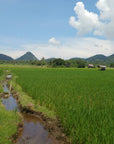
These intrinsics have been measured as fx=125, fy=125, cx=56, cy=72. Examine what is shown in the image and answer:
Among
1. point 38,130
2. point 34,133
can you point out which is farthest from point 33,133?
point 38,130

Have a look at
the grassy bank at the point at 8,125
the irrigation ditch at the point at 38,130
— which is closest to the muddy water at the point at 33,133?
the irrigation ditch at the point at 38,130

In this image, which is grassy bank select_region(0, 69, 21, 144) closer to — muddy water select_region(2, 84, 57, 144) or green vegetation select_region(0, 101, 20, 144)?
green vegetation select_region(0, 101, 20, 144)

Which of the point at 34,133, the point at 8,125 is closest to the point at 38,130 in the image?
the point at 34,133

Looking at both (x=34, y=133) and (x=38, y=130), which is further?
(x=38, y=130)

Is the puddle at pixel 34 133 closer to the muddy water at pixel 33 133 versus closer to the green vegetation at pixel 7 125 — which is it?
the muddy water at pixel 33 133

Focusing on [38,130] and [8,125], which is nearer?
[8,125]

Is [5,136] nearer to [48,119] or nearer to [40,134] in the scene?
[40,134]

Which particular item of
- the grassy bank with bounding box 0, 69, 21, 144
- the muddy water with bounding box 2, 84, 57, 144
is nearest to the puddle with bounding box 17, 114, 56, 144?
the muddy water with bounding box 2, 84, 57, 144

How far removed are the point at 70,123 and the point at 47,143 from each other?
112 centimetres

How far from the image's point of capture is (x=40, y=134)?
5.30 m

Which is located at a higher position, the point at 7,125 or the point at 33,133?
the point at 7,125

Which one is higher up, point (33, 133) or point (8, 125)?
point (8, 125)

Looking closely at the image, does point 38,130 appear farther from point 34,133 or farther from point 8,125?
point 8,125

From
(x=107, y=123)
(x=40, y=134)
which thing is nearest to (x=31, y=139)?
(x=40, y=134)
